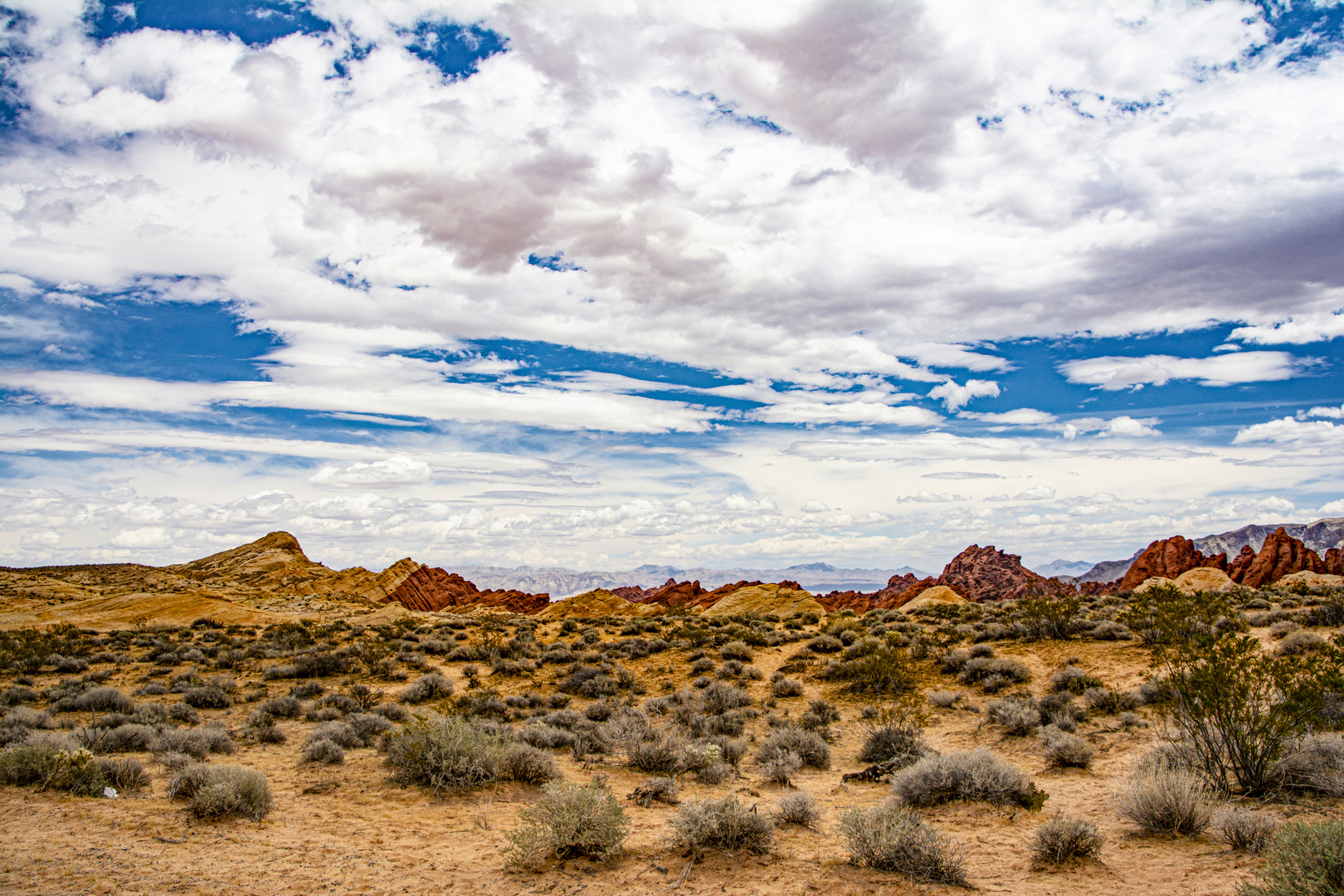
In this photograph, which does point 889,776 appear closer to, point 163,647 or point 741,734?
point 741,734

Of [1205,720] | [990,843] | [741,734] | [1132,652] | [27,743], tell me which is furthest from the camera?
[1132,652]

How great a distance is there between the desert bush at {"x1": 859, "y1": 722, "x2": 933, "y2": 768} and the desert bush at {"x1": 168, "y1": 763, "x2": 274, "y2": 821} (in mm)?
10417

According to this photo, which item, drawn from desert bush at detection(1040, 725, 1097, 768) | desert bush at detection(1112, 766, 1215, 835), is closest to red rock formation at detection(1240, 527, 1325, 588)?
A: desert bush at detection(1040, 725, 1097, 768)

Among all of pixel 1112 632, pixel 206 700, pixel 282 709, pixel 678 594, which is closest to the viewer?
pixel 282 709

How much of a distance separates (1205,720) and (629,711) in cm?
1123

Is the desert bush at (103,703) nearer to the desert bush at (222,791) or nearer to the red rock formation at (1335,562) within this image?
the desert bush at (222,791)

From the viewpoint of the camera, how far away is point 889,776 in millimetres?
10930

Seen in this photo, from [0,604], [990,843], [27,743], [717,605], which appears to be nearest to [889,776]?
[990,843]

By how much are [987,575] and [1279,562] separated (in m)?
28.2

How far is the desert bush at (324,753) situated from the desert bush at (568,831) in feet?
18.8

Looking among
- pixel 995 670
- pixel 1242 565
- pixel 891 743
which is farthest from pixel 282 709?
pixel 1242 565

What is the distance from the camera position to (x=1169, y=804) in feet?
24.6

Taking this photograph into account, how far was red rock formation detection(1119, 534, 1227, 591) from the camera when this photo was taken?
181ft

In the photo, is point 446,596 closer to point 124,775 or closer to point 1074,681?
point 124,775
